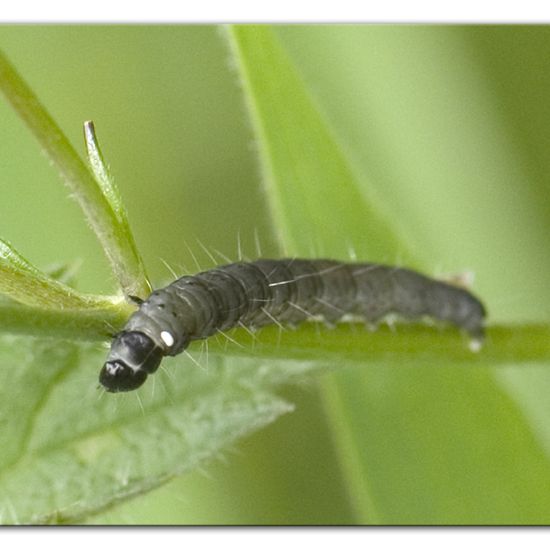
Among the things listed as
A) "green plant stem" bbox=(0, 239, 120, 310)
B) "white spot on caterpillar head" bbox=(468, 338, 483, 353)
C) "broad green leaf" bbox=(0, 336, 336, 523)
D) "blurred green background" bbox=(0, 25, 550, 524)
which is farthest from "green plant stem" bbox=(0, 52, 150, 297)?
"blurred green background" bbox=(0, 25, 550, 524)

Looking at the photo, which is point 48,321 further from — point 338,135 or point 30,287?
point 338,135

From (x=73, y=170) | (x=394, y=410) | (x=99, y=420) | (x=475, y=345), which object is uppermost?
(x=73, y=170)

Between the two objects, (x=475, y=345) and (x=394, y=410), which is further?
(x=394, y=410)

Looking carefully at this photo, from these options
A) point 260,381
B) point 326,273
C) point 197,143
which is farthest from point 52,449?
Answer: point 197,143

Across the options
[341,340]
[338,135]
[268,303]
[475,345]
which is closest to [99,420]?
[268,303]

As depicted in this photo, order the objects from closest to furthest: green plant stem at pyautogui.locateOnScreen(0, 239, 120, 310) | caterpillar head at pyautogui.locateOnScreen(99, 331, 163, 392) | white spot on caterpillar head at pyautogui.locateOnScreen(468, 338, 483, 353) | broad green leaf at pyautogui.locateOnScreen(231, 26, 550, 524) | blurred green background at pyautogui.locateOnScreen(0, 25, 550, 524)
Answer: green plant stem at pyautogui.locateOnScreen(0, 239, 120, 310), caterpillar head at pyautogui.locateOnScreen(99, 331, 163, 392), white spot on caterpillar head at pyautogui.locateOnScreen(468, 338, 483, 353), broad green leaf at pyautogui.locateOnScreen(231, 26, 550, 524), blurred green background at pyautogui.locateOnScreen(0, 25, 550, 524)

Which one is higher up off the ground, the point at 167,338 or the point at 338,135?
the point at 167,338

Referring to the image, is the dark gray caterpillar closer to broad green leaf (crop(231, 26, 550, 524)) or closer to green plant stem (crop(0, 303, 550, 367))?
green plant stem (crop(0, 303, 550, 367))
